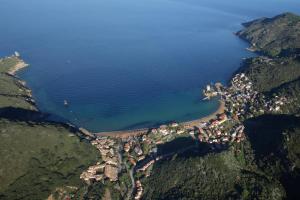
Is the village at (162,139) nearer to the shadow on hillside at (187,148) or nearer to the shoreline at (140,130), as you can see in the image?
the shadow on hillside at (187,148)

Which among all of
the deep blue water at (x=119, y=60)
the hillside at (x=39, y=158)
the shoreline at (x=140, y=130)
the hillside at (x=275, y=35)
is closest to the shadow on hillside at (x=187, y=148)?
the shoreline at (x=140, y=130)

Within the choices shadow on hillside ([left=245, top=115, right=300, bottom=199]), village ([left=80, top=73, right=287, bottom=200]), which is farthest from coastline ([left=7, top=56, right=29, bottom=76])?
shadow on hillside ([left=245, top=115, right=300, bottom=199])

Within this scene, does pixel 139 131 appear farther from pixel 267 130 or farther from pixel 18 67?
pixel 18 67

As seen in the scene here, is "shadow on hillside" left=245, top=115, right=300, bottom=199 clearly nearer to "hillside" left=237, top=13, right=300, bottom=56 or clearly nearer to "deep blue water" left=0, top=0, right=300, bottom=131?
"deep blue water" left=0, top=0, right=300, bottom=131

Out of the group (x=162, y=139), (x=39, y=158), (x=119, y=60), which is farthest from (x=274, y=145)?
(x=119, y=60)

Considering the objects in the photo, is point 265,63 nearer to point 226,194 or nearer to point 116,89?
point 116,89

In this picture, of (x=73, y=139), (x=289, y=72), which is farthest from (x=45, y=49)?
(x=289, y=72)

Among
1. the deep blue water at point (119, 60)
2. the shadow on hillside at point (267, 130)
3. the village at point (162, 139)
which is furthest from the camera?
the deep blue water at point (119, 60)
